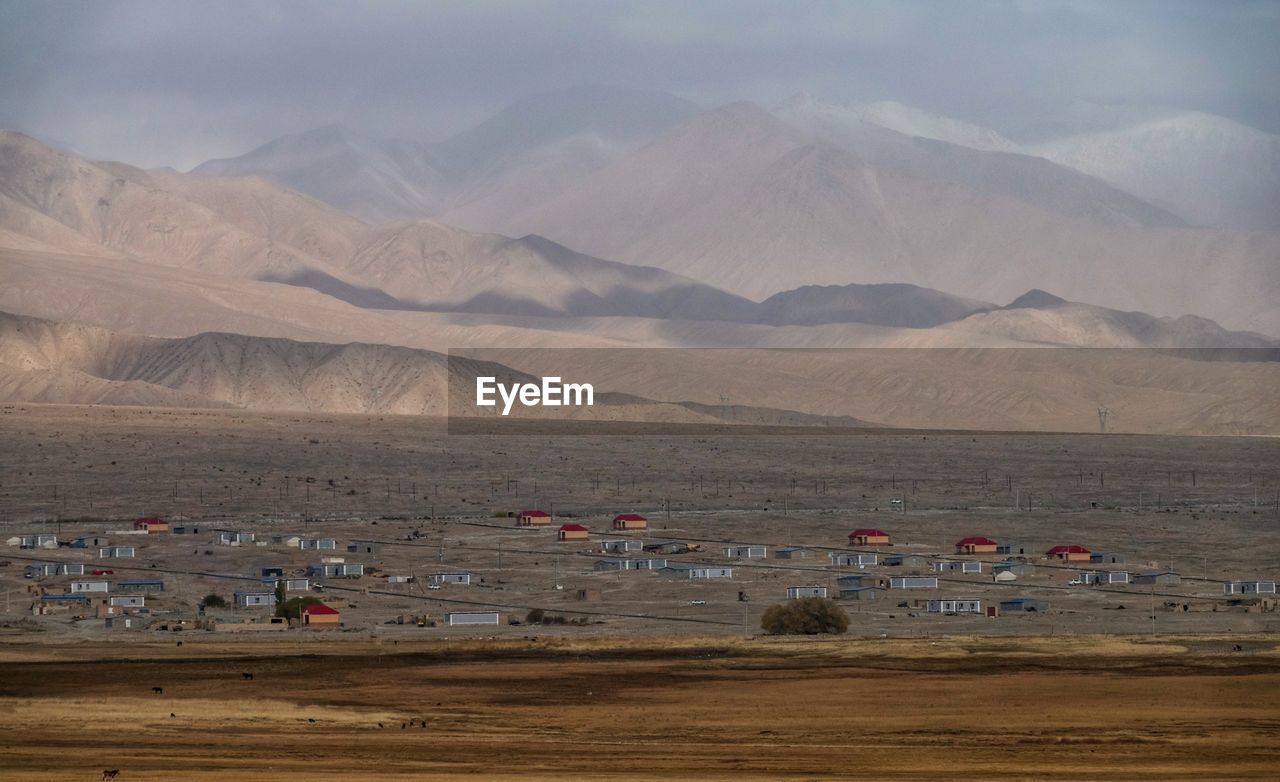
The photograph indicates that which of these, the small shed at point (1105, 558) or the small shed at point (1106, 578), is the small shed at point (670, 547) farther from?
the small shed at point (1106, 578)

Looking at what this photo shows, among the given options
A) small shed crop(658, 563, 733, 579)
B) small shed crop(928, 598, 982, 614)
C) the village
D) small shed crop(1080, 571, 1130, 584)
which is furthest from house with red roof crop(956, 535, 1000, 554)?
small shed crop(928, 598, 982, 614)

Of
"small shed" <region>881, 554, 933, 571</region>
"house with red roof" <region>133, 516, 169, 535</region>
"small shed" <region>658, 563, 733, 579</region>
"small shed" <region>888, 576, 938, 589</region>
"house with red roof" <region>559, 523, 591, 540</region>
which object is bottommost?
"small shed" <region>888, 576, 938, 589</region>

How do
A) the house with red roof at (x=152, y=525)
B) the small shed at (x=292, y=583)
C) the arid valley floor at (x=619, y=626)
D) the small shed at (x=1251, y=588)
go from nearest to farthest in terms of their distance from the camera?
the arid valley floor at (x=619, y=626)
the small shed at (x=292, y=583)
the small shed at (x=1251, y=588)
the house with red roof at (x=152, y=525)

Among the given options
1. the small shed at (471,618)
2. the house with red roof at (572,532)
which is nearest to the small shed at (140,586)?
the small shed at (471,618)

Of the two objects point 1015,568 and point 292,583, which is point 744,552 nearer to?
point 1015,568

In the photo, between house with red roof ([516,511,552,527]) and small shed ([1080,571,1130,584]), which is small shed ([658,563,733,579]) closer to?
small shed ([1080,571,1130,584])

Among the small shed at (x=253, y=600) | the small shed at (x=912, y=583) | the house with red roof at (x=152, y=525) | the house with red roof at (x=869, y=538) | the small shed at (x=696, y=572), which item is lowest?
the small shed at (x=253, y=600)

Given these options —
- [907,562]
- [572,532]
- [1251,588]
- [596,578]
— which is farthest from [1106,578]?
[572,532]

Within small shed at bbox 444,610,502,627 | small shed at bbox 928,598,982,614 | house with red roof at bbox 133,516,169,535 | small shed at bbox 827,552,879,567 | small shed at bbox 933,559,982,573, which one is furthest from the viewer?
house with red roof at bbox 133,516,169,535
